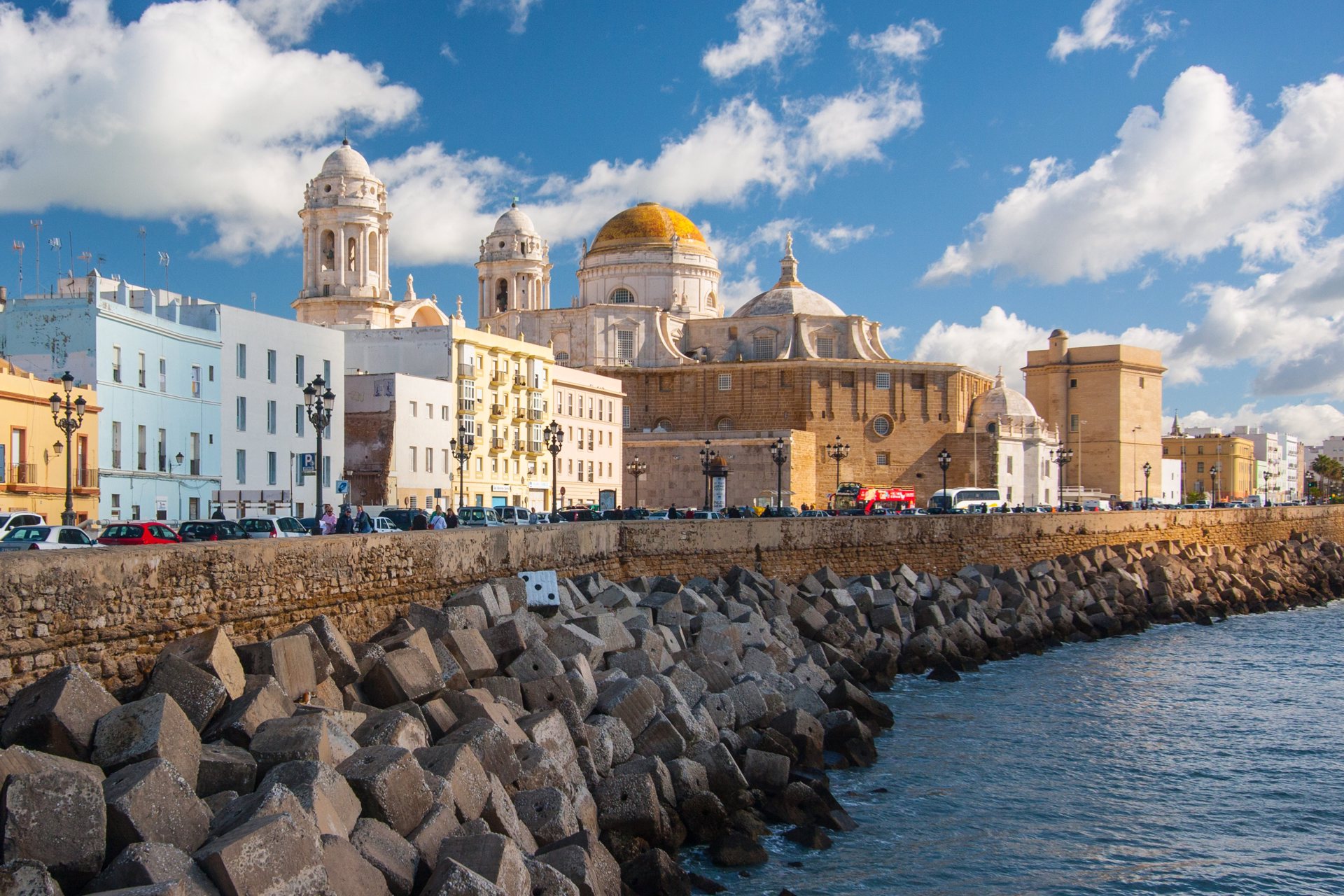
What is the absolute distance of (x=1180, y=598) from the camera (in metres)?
33.0

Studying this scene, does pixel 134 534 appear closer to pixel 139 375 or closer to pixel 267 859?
pixel 267 859

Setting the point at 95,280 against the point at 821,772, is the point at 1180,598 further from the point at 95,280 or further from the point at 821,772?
the point at 95,280

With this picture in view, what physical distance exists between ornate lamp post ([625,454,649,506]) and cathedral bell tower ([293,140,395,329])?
1266 cm

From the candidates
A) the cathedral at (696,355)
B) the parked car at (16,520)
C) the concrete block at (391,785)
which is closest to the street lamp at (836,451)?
the cathedral at (696,355)

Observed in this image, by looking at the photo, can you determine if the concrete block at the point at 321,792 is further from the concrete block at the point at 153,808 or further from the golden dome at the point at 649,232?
the golden dome at the point at 649,232

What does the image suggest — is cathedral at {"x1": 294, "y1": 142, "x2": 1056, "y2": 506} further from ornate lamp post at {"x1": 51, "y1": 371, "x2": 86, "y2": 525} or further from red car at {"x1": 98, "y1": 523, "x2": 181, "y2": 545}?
red car at {"x1": 98, "y1": 523, "x2": 181, "y2": 545}

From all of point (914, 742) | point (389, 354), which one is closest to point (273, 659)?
point (914, 742)

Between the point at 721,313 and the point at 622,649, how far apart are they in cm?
6576

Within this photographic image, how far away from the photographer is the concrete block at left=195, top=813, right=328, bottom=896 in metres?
6.59

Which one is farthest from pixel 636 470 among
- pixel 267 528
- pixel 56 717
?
pixel 56 717

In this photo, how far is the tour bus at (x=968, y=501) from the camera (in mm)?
48250

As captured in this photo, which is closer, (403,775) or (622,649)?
(403,775)

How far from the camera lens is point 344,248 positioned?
5825cm

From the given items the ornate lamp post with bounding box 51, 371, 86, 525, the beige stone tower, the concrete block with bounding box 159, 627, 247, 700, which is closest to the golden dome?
the beige stone tower
